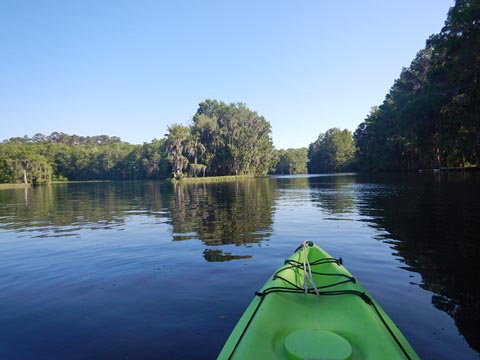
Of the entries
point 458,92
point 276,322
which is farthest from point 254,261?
point 458,92

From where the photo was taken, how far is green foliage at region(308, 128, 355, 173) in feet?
417

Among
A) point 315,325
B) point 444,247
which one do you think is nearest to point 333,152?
point 444,247

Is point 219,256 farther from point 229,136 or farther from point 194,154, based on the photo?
point 229,136

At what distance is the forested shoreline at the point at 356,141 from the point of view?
30953 mm

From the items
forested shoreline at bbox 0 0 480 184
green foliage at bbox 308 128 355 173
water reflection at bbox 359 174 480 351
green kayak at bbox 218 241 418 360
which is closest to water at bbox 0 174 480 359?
water reflection at bbox 359 174 480 351

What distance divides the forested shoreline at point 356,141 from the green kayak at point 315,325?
2854 centimetres

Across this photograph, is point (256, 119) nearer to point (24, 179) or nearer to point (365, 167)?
point (365, 167)

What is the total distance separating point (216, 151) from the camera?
294 ft

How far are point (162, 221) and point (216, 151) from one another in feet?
239

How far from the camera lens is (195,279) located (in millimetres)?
7641

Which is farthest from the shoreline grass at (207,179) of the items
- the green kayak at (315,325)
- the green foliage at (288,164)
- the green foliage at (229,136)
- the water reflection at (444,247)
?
the green foliage at (288,164)

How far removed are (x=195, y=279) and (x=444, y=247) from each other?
7.51 m

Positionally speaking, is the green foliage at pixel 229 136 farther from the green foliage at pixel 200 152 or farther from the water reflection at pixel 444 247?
the water reflection at pixel 444 247

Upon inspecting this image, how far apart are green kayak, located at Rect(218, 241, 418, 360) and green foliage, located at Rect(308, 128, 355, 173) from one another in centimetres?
12123
